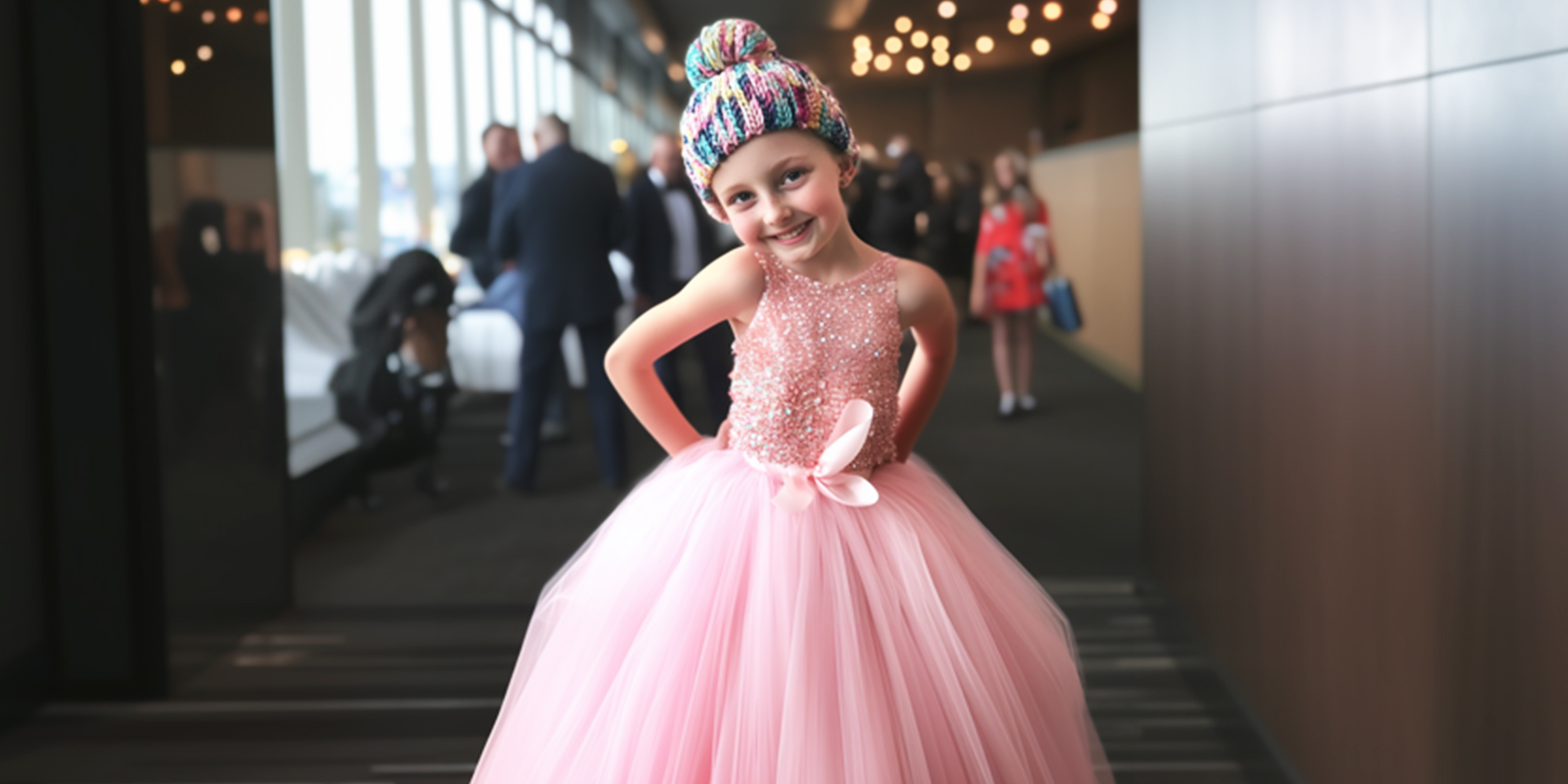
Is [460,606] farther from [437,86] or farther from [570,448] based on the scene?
[437,86]

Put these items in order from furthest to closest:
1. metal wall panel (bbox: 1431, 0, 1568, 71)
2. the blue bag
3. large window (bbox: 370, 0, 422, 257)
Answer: large window (bbox: 370, 0, 422, 257) < the blue bag < metal wall panel (bbox: 1431, 0, 1568, 71)

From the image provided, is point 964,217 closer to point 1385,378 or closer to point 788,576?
point 1385,378

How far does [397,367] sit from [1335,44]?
131 inches

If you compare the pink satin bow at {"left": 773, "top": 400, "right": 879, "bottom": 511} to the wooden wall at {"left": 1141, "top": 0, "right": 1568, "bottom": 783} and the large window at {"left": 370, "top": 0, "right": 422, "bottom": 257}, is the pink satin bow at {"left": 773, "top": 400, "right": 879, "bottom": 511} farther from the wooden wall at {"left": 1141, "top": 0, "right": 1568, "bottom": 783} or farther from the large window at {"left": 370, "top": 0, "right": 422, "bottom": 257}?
the large window at {"left": 370, "top": 0, "right": 422, "bottom": 257}

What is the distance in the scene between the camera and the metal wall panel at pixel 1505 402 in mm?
1433

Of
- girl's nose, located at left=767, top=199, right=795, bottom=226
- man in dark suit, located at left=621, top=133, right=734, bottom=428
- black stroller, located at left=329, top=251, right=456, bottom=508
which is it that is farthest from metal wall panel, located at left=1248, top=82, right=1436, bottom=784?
black stroller, located at left=329, top=251, right=456, bottom=508

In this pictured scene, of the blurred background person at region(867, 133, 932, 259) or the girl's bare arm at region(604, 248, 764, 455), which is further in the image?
the blurred background person at region(867, 133, 932, 259)

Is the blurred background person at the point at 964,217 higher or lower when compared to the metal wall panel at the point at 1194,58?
lower

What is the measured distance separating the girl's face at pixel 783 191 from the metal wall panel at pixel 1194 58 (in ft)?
5.02

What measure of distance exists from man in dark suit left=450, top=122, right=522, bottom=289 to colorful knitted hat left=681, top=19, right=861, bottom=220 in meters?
3.37

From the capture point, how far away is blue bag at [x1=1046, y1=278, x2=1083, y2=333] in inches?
188

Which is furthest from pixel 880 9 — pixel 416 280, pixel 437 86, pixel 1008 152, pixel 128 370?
pixel 128 370

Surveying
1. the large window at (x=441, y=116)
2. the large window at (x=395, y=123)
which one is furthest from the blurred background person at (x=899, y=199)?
the large window at (x=441, y=116)

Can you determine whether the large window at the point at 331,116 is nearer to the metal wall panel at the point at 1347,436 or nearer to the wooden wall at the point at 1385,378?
the wooden wall at the point at 1385,378
